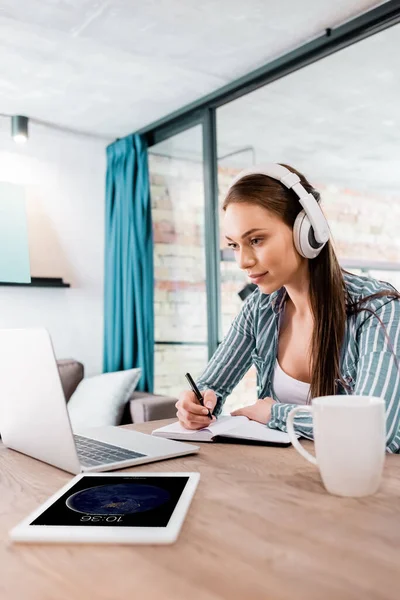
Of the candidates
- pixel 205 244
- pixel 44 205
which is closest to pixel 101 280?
pixel 44 205

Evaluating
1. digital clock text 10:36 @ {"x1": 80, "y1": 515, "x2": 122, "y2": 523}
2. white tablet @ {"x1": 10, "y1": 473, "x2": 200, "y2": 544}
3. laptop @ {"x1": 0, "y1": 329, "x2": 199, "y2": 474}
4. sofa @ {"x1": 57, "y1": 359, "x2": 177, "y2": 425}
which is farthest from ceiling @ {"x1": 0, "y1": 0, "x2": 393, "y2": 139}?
digital clock text 10:36 @ {"x1": 80, "y1": 515, "x2": 122, "y2": 523}

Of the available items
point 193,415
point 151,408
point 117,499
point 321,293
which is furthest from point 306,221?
point 151,408

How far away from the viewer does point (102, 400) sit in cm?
322

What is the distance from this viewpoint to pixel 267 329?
5.12ft

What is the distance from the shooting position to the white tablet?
65cm

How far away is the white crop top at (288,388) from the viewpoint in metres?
1.42

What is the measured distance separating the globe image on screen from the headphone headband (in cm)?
78

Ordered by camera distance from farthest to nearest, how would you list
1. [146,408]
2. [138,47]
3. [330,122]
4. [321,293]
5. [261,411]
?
[330,122]
[146,408]
[138,47]
[321,293]
[261,411]

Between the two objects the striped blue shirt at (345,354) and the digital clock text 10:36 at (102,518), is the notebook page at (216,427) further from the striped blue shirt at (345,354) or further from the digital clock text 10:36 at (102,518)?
the digital clock text 10:36 at (102,518)

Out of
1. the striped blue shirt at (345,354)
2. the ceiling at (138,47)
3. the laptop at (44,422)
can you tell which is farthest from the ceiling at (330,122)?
the laptop at (44,422)

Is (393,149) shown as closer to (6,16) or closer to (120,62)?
(120,62)

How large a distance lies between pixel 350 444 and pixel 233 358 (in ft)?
2.84

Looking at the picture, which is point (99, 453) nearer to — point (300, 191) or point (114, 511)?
point (114, 511)

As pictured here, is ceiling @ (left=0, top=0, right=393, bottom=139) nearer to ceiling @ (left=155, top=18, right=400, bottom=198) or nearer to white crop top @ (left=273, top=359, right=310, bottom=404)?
ceiling @ (left=155, top=18, right=400, bottom=198)
